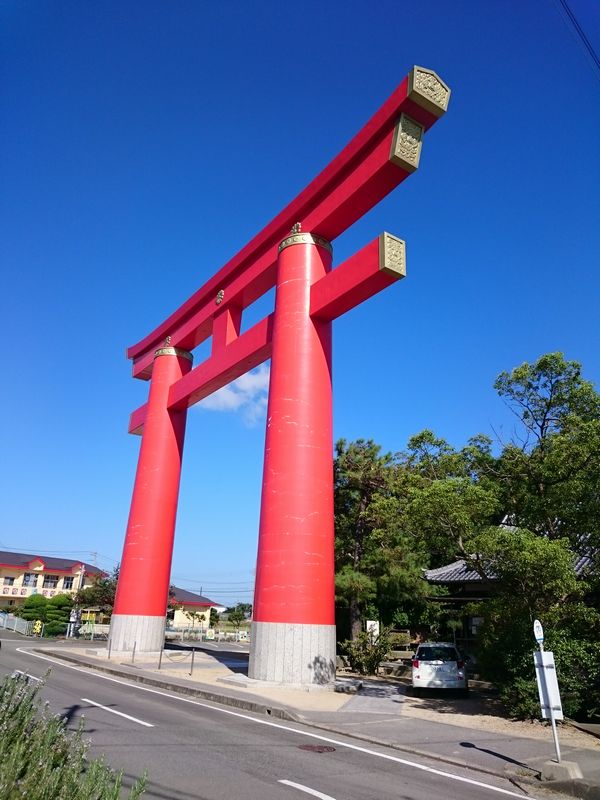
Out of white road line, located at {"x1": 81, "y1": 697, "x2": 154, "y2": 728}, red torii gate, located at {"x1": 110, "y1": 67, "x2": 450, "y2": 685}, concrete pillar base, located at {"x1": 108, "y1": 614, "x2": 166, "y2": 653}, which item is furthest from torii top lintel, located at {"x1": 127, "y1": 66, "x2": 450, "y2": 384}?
white road line, located at {"x1": 81, "y1": 697, "x2": 154, "y2": 728}

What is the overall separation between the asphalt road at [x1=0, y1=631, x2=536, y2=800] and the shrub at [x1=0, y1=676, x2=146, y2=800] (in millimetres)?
1414

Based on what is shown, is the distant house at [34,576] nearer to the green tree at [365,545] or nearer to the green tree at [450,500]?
the green tree at [365,545]

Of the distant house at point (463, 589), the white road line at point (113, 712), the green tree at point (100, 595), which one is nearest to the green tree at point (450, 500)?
the white road line at point (113, 712)

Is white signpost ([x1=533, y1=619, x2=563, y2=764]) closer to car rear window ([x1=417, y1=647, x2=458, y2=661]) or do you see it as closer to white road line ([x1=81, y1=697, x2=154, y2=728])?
white road line ([x1=81, y1=697, x2=154, y2=728])

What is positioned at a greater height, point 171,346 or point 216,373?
point 171,346

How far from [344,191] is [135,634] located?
18308 millimetres

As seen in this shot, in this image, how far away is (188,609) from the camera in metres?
65.4

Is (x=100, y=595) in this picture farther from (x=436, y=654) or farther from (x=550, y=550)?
(x=550, y=550)

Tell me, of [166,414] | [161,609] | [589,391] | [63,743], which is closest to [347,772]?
[63,743]

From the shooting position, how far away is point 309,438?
15828 mm

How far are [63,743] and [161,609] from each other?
776 inches

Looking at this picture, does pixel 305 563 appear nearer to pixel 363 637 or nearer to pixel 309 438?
pixel 309 438

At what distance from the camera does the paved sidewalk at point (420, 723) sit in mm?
7402

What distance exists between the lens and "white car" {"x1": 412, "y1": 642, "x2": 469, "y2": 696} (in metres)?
14.0
